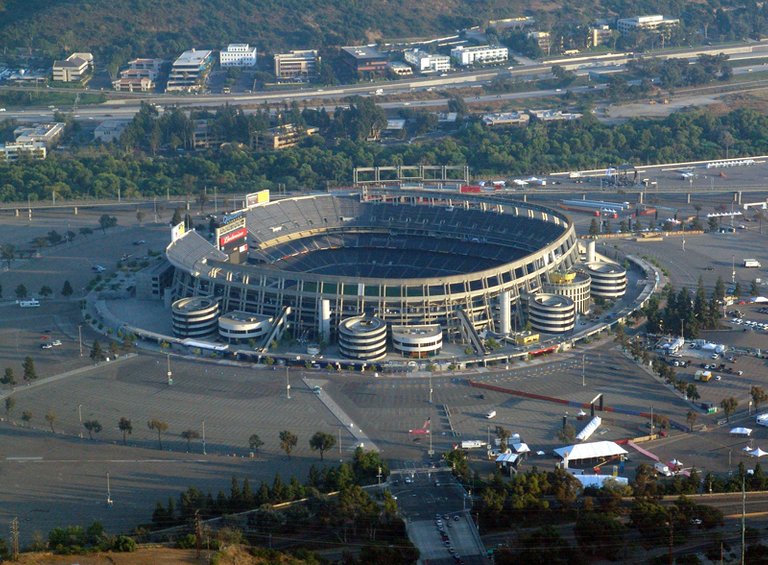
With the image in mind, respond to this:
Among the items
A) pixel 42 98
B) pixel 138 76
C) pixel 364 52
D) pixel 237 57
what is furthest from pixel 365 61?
pixel 42 98

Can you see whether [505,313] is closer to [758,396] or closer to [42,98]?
[758,396]

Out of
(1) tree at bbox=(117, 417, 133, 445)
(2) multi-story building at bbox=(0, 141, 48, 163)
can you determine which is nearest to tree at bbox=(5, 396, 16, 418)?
(1) tree at bbox=(117, 417, 133, 445)

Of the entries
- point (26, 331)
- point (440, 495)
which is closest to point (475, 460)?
point (440, 495)

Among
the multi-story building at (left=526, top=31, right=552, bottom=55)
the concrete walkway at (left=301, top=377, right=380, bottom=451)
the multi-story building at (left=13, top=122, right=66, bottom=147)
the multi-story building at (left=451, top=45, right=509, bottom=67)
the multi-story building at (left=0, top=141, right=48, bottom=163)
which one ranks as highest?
the multi-story building at (left=526, top=31, right=552, bottom=55)

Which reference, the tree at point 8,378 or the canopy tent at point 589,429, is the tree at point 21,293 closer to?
the tree at point 8,378

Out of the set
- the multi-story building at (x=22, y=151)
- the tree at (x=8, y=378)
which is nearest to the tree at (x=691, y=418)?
the tree at (x=8, y=378)

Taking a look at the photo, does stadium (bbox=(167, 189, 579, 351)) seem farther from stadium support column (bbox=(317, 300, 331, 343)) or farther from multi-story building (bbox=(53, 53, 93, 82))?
multi-story building (bbox=(53, 53, 93, 82))

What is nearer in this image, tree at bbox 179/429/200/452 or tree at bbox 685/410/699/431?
tree at bbox 179/429/200/452

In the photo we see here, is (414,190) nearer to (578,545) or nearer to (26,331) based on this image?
(26,331)
